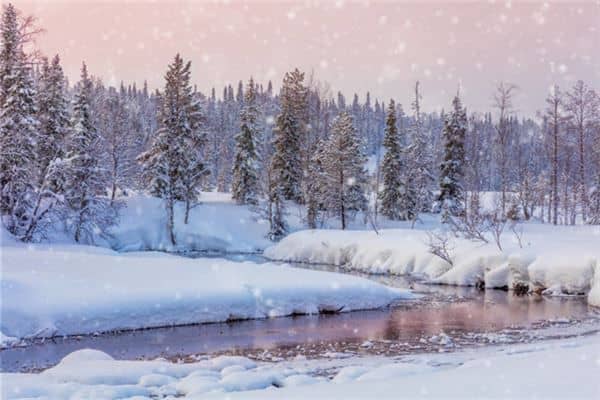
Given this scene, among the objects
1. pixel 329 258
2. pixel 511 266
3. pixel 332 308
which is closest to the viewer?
pixel 332 308

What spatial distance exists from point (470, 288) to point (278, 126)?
28.5 meters

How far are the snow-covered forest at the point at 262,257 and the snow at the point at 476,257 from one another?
97 millimetres

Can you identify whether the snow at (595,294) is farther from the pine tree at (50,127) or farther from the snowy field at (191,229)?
the snowy field at (191,229)

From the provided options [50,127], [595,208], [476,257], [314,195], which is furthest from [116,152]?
Result: [595,208]

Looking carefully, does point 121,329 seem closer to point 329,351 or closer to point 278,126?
point 329,351

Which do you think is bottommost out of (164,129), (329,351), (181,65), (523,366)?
(329,351)

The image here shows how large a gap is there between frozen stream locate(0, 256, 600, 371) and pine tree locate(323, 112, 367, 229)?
80.7 feet

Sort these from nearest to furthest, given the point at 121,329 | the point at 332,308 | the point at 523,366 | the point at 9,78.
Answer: the point at 523,366, the point at 121,329, the point at 332,308, the point at 9,78

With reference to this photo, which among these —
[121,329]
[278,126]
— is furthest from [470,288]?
[278,126]

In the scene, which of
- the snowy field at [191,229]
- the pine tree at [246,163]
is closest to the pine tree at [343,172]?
the snowy field at [191,229]

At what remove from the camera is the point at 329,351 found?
48.9ft

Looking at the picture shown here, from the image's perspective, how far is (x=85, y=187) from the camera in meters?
40.2

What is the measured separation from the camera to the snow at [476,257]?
25.3 meters

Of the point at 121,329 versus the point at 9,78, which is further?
the point at 9,78
